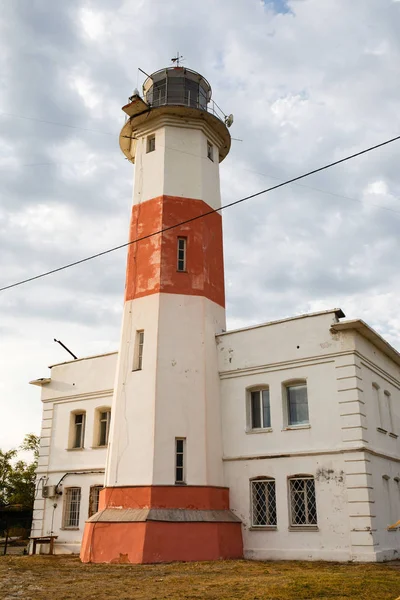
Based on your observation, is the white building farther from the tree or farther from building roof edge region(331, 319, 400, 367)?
the tree

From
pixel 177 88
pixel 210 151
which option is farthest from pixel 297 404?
pixel 177 88

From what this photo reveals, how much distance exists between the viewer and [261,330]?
731 inches

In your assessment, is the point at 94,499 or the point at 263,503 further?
the point at 94,499

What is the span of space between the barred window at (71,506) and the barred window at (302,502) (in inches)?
330

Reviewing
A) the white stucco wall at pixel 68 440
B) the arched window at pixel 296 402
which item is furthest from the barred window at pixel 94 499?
the arched window at pixel 296 402

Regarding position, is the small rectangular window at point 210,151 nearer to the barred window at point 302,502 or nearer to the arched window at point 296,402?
the arched window at point 296,402

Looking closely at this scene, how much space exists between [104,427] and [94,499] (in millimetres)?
2612

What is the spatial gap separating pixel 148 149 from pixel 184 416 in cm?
1045

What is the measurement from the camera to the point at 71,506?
20938 mm

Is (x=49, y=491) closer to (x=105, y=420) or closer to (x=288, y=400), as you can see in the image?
(x=105, y=420)

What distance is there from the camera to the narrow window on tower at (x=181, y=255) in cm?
1964

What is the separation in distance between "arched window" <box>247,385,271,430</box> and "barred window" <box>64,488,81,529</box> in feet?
24.2

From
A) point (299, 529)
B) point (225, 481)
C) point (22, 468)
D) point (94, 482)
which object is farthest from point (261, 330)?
point (22, 468)

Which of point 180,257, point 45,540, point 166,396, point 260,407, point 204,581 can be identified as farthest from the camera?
point 45,540
